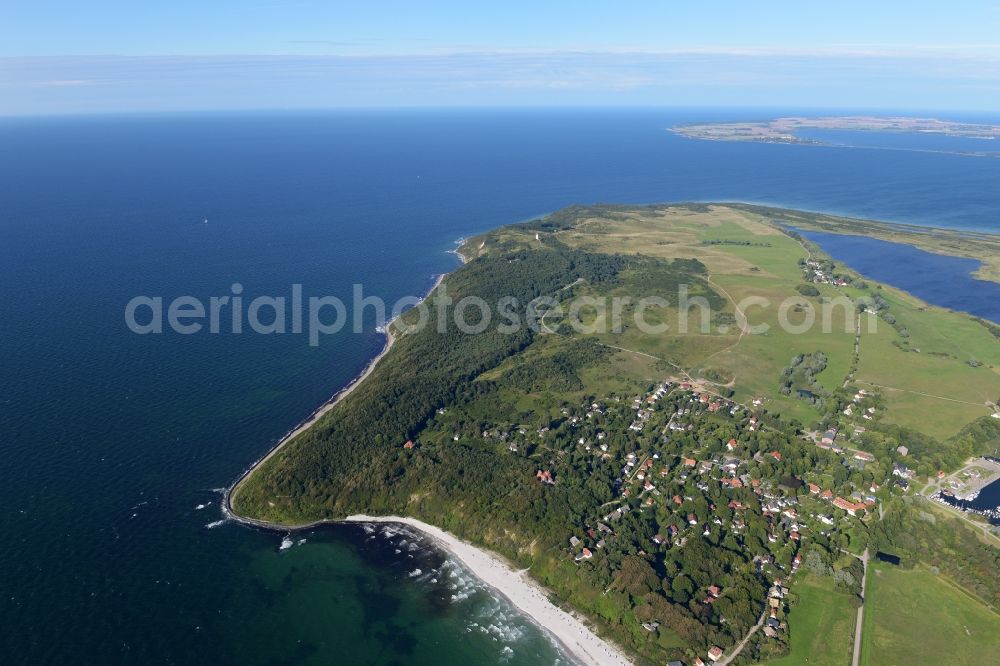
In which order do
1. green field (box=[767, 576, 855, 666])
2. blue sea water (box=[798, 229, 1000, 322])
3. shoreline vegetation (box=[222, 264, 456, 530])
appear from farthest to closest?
blue sea water (box=[798, 229, 1000, 322]) < shoreline vegetation (box=[222, 264, 456, 530]) < green field (box=[767, 576, 855, 666])

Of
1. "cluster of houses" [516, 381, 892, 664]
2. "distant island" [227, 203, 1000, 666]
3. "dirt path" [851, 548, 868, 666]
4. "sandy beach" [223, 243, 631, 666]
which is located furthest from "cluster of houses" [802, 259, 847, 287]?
"sandy beach" [223, 243, 631, 666]

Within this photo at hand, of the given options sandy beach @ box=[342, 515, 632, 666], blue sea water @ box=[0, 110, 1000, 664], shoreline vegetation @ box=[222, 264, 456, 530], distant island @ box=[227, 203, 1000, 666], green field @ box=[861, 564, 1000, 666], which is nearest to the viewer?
green field @ box=[861, 564, 1000, 666]

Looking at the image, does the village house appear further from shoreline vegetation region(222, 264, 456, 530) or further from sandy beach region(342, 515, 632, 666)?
shoreline vegetation region(222, 264, 456, 530)

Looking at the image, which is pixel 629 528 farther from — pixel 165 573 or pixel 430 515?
pixel 165 573

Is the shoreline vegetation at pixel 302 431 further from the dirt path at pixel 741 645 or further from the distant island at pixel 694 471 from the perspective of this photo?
the dirt path at pixel 741 645

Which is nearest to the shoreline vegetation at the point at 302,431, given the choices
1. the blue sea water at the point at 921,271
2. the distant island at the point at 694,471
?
the distant island at the point at 694,471

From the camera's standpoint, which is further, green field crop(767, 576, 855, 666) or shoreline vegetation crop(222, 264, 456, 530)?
shoreline vegetation crop(222, 264, 456, 530)
